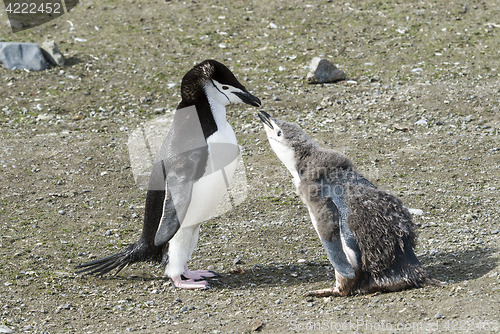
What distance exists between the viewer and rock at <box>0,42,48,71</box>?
8.25 m

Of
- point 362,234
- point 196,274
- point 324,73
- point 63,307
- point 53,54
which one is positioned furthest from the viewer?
point 53,54

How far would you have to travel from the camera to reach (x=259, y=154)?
6.42 metres

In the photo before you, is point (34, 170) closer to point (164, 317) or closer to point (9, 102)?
point (9, 102)

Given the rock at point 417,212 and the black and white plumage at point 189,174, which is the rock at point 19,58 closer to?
the black and white plumage at point 189,174

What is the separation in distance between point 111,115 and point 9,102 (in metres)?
1.47

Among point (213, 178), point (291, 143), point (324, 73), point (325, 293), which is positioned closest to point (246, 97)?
point (291, 143)

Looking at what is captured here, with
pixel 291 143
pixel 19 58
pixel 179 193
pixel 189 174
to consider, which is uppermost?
pixel 291 143

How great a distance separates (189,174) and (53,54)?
525 cm

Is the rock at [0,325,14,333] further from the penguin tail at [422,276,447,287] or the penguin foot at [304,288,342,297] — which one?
the penguin tail at [422,276,447,287]

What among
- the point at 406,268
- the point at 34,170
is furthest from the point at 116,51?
the point at 406,268

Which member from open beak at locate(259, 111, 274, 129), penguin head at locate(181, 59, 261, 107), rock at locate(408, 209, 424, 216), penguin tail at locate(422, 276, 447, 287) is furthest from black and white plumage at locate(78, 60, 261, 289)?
rock at locate(408, 209, 424, 216)

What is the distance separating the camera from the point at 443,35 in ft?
28.2

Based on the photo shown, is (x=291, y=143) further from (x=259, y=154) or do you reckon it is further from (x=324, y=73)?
(x=324, y=73)

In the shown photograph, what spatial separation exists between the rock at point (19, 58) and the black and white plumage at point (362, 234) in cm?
590
